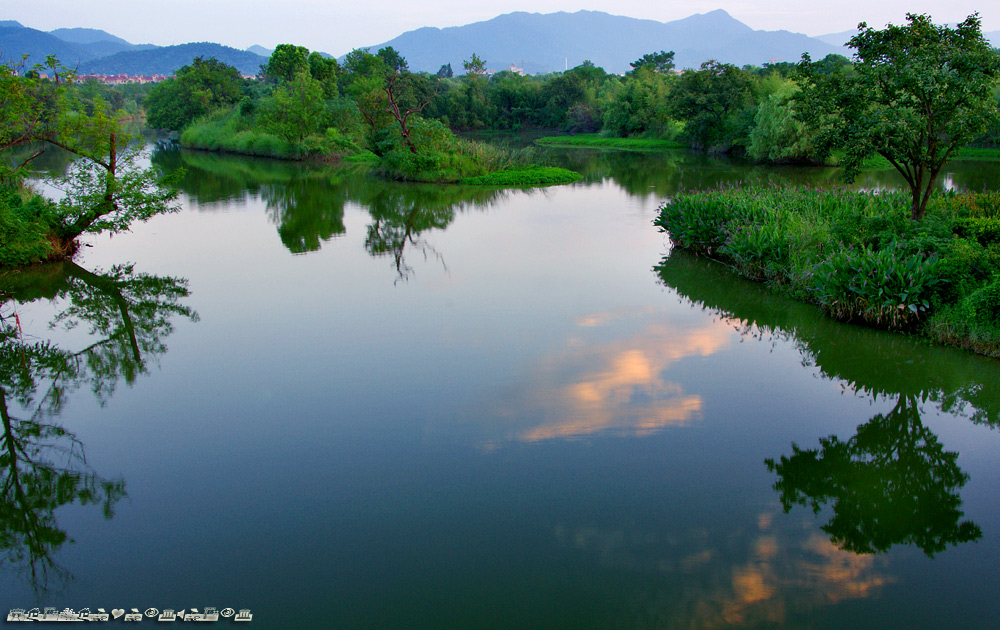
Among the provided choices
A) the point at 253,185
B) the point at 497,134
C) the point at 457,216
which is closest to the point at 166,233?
the point at 457,216

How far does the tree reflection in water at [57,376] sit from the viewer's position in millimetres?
5250

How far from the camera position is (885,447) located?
6.21 meters

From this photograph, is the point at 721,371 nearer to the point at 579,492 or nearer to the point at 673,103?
Answer: the point at 579,492

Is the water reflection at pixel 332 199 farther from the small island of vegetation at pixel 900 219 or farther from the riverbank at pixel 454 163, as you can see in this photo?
the small island of vegetation at pixel 900 219

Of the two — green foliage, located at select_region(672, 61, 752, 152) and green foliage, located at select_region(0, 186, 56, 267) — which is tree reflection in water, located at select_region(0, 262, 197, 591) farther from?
green foliage, located at select_region(672, 61, 752, 152)

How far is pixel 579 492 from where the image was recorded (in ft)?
17.8

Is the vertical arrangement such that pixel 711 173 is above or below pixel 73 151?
below

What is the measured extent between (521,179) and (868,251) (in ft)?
55.7

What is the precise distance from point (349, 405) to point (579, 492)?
2765 millimetres

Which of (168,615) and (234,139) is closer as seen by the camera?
(168,615)

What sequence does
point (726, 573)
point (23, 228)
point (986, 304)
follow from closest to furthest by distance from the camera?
point (726, 573) < point (986, 304) < point (23, 228)

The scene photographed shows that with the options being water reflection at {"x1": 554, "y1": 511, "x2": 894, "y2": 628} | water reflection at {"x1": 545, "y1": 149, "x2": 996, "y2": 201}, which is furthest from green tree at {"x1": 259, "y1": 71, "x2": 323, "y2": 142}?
water reflection at {"x1": 554, "y1": 511, "x2": 894, "y2": 628}

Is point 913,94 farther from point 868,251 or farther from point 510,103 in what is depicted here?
point 510,103

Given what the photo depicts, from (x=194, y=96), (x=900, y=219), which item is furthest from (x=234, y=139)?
(x=900, y=219)
